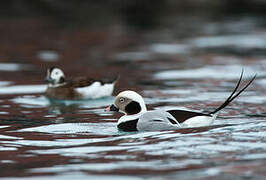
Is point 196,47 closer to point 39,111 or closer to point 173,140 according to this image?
point 39,111

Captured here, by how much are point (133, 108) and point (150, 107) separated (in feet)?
8.92

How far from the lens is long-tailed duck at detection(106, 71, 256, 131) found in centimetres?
926

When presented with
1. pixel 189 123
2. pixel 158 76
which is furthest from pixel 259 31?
pixel 189 123

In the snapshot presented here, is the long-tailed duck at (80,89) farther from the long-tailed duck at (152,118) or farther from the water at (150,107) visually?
the long-tailed duck at (152,118)

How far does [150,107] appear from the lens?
12.3 meters

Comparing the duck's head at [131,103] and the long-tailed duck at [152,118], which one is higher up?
the duck's head at [131,103]

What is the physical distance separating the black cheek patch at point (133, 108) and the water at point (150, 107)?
344 mm

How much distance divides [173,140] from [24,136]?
2091mm

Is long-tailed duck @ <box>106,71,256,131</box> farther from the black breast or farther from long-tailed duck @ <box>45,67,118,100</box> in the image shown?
long-tailed duck @ <box>45,67,118,100</box>

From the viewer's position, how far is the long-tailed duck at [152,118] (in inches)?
364

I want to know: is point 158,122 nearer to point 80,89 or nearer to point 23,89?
point 80,89

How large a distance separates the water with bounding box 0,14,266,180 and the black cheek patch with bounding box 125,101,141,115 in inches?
13.5

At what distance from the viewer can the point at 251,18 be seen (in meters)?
30.8

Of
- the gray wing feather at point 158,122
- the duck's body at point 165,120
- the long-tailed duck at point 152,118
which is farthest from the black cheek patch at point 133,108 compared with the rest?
the gray wing feather at point 158,122
